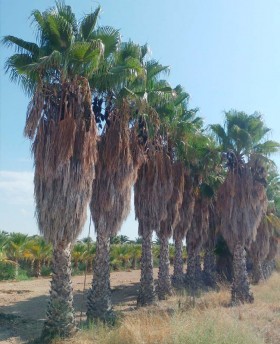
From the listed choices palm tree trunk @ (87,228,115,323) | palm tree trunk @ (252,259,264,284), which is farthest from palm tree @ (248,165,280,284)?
palm tree trunk @ (87,228,115,323)

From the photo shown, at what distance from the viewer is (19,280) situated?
36562 mm

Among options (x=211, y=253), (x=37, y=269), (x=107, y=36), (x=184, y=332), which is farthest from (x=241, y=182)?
(x=37, y=269)

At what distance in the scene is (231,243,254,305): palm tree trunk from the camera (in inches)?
883

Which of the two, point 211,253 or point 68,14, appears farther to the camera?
point 211,253

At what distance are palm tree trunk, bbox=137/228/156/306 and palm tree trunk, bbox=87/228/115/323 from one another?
4.39m

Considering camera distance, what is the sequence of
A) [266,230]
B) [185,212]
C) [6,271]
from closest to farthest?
[185,212] < [266,230] < [6,271]

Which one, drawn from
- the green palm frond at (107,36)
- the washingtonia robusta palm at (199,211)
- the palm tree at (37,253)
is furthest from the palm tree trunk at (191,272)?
the green palm frond at (107,36)

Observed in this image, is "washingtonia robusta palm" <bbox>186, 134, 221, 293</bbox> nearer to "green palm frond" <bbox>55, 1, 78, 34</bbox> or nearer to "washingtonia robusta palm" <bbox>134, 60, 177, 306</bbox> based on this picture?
"washingtonia robusta palm" <bbox>134, 60, 177, 306</bbox>

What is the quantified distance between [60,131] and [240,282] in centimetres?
1371

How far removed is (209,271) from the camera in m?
31.6

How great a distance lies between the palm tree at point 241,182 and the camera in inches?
926

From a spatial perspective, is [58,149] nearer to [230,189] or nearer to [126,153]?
[126,153]

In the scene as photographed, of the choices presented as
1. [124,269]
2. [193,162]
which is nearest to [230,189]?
[193,162]

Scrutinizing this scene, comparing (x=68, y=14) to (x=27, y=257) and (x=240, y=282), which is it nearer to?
(x=240, y=282)
